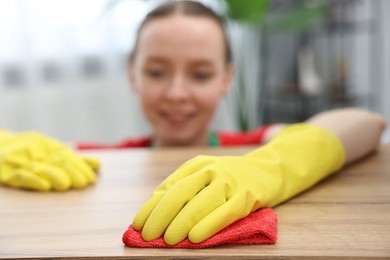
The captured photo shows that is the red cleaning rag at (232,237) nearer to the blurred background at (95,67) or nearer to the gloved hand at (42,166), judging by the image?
the gloved hand at (42,166)

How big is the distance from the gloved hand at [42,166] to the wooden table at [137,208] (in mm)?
19

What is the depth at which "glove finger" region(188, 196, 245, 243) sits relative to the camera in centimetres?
42

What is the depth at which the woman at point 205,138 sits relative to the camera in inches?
17.7

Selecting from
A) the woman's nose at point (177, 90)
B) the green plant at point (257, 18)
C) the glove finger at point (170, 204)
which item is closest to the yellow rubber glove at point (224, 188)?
the glove finger at point (170, 204)

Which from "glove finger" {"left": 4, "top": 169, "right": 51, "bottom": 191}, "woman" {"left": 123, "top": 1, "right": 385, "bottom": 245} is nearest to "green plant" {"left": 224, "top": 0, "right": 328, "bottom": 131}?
"woman" {"left": 123, "top": 1, "right": 385, "bottom": 245}

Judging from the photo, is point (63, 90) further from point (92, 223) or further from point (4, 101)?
point (92, 223)

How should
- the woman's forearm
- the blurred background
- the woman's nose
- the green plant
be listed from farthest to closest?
1. the blurred background
2. the green plant
3. the woman's nose
4. the woman's forearm

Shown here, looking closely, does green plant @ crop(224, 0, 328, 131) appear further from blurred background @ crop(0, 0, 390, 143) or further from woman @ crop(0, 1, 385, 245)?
woman @ crop(0, 1, 385, 245)

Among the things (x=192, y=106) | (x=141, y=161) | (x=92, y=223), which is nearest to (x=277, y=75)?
(x=192, y=106)

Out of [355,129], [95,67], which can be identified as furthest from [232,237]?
[95,67]

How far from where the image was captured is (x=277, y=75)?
323 centimetres

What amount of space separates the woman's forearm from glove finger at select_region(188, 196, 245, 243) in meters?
0.32

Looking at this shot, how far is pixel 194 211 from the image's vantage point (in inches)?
17.4

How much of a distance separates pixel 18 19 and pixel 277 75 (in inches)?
67.6
